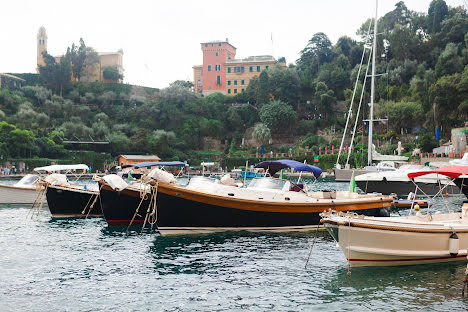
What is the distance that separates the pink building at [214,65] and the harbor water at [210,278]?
312 ft

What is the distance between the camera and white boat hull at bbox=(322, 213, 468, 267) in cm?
1253

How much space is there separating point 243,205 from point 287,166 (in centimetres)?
466

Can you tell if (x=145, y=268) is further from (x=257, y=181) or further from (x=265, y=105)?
(x=265, y=105)

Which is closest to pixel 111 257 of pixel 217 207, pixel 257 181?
pixel 217 207

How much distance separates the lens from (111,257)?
622 inches

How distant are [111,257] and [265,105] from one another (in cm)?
7531

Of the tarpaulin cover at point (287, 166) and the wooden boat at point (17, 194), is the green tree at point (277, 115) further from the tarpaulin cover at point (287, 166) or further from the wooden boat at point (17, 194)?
the tarpaulin cover at point (287, 166)

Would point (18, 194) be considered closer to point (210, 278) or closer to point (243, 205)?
point (243, 205)

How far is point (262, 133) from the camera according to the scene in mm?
Result: 86625

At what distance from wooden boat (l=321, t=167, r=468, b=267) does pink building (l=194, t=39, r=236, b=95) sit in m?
99.2

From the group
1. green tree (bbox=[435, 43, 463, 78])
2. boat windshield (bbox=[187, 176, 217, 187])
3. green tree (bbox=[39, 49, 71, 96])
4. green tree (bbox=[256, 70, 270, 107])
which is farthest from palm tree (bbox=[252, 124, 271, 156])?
boat windshield (bbox=[187, 176, 217, 187])

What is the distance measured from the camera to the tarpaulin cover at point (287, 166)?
70.1ft

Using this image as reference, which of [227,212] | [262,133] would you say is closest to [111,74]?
[262,133]

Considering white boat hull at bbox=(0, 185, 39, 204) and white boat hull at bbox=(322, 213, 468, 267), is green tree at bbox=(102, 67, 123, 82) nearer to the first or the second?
white boat hull at bbox=(0, 185, 39, 204)
